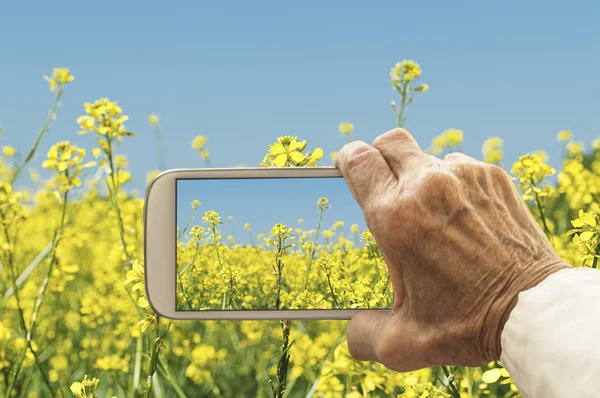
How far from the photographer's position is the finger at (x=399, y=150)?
82 centimetres

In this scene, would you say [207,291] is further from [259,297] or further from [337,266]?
[337,266]

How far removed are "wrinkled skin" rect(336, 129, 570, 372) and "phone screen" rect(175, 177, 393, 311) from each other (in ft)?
0.23

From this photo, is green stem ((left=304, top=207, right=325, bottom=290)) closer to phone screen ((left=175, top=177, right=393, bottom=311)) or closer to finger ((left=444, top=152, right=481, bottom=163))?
phone screen ((left=175, top=177, right=393, bottom=311))

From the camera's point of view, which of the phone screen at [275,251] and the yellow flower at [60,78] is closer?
the phone screen at [275,251]

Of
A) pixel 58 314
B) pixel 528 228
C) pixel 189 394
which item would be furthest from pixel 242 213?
pixel 58 314

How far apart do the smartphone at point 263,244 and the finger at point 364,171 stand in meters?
0.03

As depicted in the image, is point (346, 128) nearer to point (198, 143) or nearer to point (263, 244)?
point (198, 143)

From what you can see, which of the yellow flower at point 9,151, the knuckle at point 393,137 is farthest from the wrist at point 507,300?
the yellow flower at point 9,151

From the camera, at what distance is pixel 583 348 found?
61 centimetres

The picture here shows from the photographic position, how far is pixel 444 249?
756 mm

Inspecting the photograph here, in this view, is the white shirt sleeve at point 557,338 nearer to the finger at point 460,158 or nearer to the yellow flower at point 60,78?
the finger at point 460,158

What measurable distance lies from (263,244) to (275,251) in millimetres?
26

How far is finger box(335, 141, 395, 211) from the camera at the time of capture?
0.81 metres

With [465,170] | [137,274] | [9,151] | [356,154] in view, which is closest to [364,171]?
[356,154]
